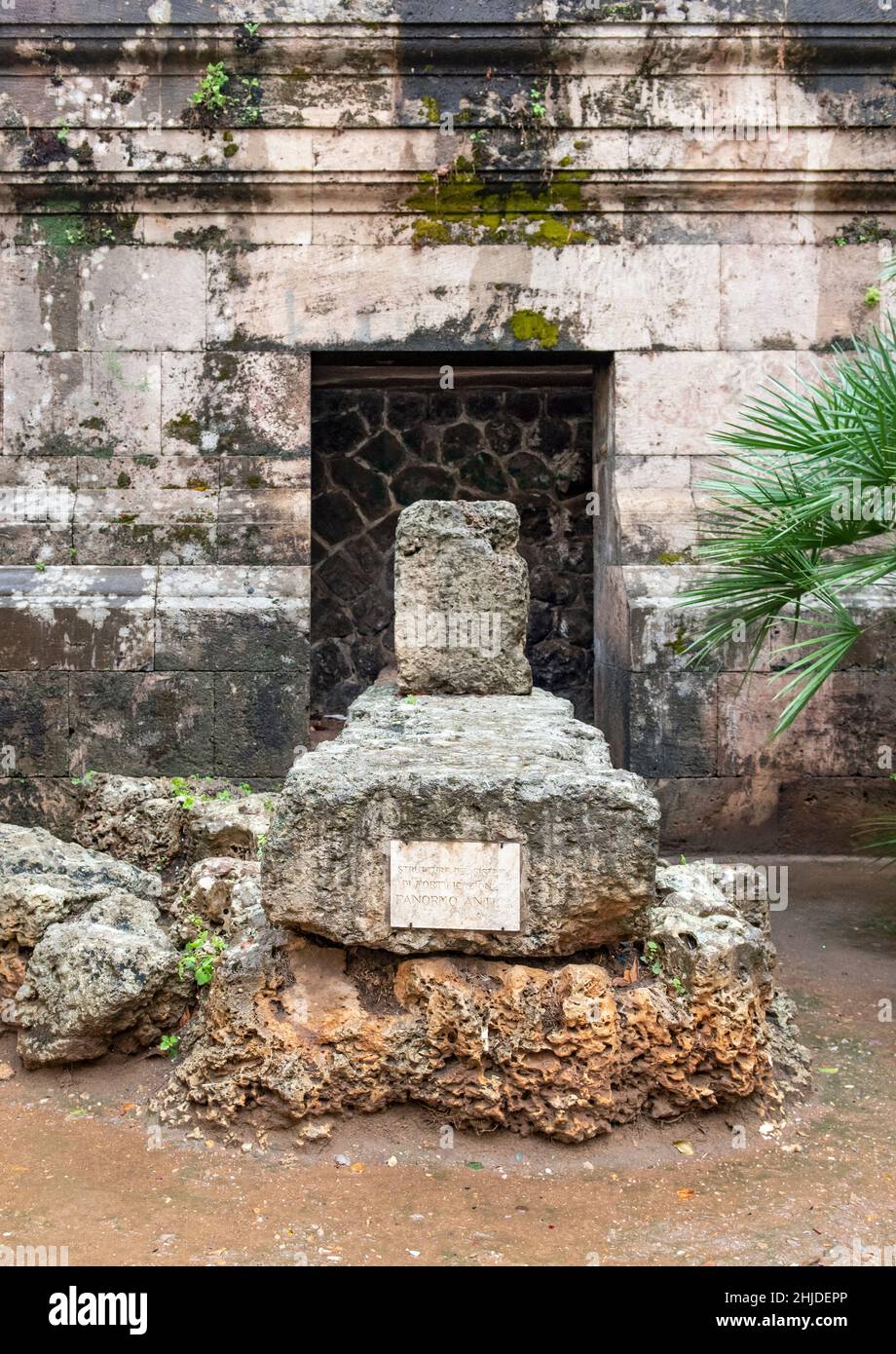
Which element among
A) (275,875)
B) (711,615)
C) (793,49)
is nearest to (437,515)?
(711,615)

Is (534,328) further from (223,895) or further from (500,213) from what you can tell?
(223,895)

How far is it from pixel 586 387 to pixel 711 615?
5260 millimetres

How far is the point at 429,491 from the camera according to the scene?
10055 mm

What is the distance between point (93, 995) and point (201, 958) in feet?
1.15

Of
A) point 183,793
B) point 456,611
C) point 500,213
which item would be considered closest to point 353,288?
point 500,213

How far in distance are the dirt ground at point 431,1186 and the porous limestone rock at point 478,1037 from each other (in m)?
0.08

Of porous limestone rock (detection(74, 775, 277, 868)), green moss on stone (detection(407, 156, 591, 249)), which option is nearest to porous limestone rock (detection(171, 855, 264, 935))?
porous limestone rock (detection(74, 775, 277, 868))

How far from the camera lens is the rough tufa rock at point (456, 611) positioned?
16.0 ft

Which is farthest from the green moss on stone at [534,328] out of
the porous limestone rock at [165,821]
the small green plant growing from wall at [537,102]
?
the porous limestone rock at [165,821]

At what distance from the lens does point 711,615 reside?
516cm

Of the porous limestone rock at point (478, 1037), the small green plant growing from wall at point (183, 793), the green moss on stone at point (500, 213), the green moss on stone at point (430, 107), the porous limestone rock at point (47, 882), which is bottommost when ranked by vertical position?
the porous limestone rock at point (478, 1037)

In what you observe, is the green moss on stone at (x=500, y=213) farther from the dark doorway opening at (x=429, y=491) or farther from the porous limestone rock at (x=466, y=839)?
the porous limestone rock at (x=466, y=839)

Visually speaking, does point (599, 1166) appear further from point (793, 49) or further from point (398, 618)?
point (793, 49)

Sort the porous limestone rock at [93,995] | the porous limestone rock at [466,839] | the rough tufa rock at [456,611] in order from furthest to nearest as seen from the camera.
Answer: the rough tufa rock at [456,611] < the porous limestone rock at [93,995] < the porous limestone rock at [466,839]
